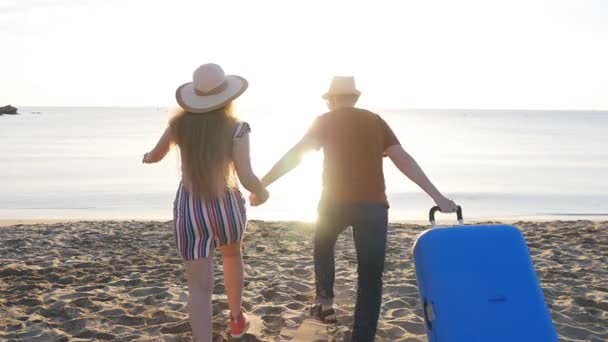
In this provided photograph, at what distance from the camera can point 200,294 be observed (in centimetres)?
346

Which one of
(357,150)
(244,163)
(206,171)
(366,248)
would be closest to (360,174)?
(357,150)

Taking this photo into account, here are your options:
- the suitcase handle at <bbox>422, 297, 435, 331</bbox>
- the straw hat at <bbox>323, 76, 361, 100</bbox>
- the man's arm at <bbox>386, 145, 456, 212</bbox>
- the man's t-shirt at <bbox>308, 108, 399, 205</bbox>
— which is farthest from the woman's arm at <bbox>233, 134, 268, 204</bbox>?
the suitcase handle at <bbox>422, 297, 435, 331</bbox>

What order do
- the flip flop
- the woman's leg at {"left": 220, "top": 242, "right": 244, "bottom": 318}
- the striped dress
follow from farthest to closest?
the flip flop → the woman's leg at {"left": 220, "top": 242, "right": 244, "bottom": 318} → the striped dress

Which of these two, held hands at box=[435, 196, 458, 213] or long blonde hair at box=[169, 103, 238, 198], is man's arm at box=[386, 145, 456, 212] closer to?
held hands at box=[435, 196, 458, 213]

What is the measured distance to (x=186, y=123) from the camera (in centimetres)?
327

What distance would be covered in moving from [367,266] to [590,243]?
17.2 feet

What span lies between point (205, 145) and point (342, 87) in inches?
39.3

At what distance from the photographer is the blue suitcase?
2.85m

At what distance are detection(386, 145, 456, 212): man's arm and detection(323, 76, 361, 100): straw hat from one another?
0.43m

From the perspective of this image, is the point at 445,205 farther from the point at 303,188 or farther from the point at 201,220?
the point at 303,188

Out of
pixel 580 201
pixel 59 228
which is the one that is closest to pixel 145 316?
pixel 59 228

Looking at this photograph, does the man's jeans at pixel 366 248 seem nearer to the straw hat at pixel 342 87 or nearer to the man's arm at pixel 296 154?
the man's arm at pixel 296 154

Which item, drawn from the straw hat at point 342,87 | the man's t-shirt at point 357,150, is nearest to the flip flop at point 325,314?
the man's t-shirt at point 357,150

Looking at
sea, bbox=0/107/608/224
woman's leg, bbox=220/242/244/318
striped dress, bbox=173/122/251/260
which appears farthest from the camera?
sea, bbox=0/107/608/224
